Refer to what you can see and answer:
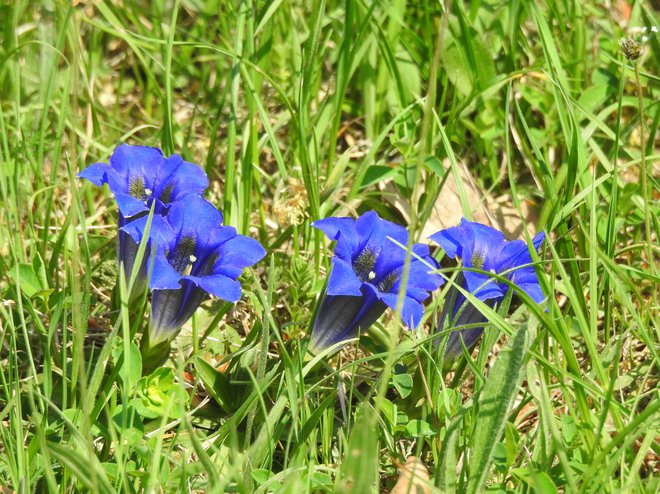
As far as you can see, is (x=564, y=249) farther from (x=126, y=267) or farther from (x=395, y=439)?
(x=126, y=267)

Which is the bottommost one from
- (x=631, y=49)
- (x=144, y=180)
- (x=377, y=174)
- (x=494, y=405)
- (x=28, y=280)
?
(x=494, y=405)

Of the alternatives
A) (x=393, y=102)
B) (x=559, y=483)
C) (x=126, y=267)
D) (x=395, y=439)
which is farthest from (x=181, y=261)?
(x=393, y=102)

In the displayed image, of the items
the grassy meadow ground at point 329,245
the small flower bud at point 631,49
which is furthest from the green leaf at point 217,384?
Answer: the small flower bud at point 631,49

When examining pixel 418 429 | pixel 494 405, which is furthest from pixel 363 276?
pixel 494 405

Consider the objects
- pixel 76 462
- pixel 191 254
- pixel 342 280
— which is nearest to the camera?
pixel 76 462

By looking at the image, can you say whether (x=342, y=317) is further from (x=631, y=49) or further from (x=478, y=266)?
(x=631, y=49)

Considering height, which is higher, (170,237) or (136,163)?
(136,163)

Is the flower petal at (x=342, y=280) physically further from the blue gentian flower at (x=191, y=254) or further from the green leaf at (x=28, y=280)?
the green leaf at (x=28, y=280)
